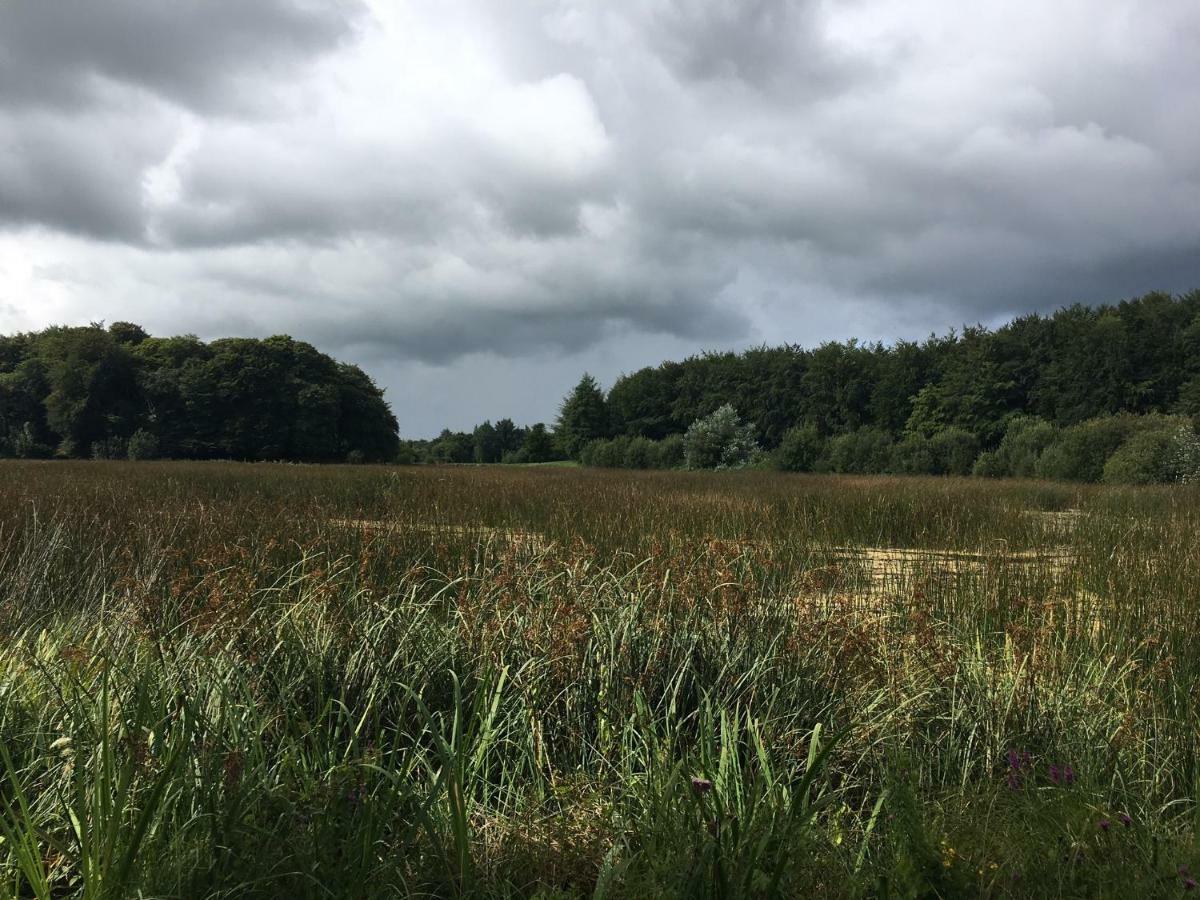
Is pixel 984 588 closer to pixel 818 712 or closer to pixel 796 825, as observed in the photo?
pixel 818 712

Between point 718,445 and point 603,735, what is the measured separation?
1107 inches

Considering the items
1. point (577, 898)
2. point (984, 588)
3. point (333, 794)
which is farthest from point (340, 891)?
point (984, 588)

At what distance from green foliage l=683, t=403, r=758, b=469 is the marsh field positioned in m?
24.6

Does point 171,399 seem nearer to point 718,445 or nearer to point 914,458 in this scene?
point 718,445

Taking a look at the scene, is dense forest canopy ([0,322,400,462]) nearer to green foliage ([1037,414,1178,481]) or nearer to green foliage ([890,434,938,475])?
green foliage ([890,434,938,475])

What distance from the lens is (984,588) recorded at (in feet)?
14.9

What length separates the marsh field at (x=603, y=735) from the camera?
1747mm

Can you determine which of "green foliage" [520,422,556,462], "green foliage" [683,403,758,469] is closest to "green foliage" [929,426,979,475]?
"green foliage" [683,403,758,469]

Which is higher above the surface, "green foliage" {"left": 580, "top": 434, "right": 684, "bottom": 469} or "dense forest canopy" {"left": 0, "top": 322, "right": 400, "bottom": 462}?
"dense forest canopy" {"left": 0, "top": 322, "right": 400, "bottom": 462}

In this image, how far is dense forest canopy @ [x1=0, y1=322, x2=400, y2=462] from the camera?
3150cm

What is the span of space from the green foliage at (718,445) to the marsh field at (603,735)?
80.6 ft

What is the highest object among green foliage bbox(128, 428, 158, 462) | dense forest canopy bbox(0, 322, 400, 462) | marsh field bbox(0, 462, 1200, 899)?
dense forest canopy bbox(0, 322, 400, 462)

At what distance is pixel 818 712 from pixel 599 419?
128ft

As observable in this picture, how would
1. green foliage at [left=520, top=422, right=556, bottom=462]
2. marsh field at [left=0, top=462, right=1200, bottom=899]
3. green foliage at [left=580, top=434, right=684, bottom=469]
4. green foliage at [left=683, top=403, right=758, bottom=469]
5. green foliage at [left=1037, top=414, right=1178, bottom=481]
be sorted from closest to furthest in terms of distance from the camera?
marsh field at [left=0, top=462, right=1200, bottom=899] < green foliage at [left=1037, top=414, right=1178, bottom=481] < green foliage at [left=683, top=403, right=758, bottom=469] < green foliage at [left=580, top=434, right=684, bottom=469] < green foliage at [left=520, top=422, right=556, bottom=462]
